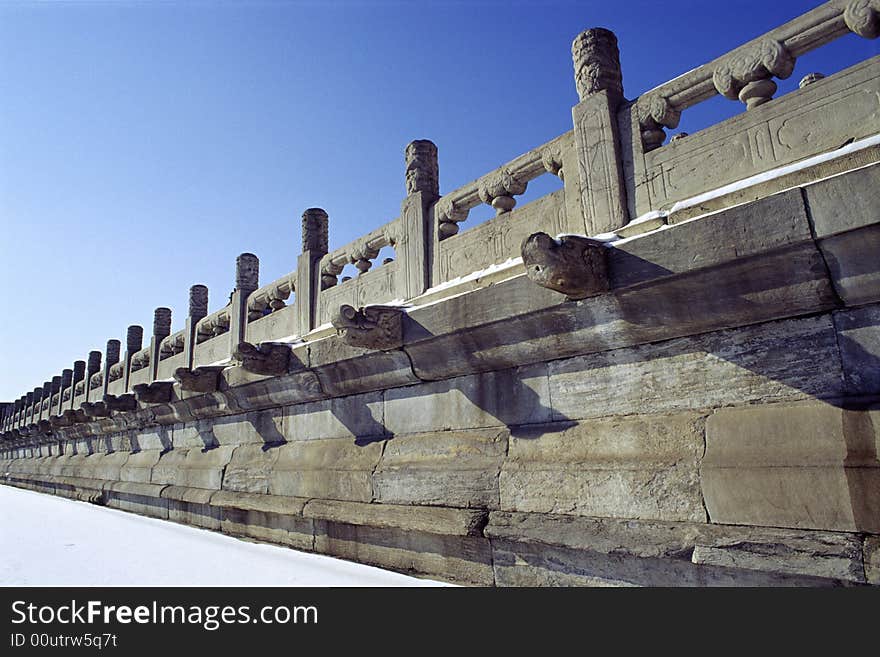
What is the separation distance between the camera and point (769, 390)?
3.42 metres

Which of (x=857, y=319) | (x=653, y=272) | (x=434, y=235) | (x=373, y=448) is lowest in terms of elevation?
(x=373, y=448)

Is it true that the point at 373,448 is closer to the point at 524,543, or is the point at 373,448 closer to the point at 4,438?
the point at 524,543

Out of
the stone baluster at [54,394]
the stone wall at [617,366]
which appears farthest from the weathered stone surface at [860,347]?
the stone baluster at [54,394]

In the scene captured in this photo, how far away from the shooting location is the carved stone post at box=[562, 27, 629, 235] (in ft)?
14.2

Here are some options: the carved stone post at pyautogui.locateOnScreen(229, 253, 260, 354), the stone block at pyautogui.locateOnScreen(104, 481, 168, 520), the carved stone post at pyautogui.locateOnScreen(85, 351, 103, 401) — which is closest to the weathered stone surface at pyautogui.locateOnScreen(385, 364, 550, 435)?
the carved stone post at pyautogui.locateOnScreen(229, 253, 260, 354)

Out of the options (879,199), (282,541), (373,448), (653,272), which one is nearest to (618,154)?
(653,272)

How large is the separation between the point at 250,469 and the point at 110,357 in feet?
39.3

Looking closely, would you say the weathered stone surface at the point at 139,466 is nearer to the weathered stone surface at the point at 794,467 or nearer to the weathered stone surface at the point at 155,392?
the weathered stone surface at the point at 155,392

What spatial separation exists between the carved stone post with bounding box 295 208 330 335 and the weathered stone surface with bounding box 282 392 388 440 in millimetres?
1110

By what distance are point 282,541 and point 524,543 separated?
11.5 ft

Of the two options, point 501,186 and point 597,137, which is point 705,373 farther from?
point 501,186

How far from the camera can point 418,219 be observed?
19.7 feet

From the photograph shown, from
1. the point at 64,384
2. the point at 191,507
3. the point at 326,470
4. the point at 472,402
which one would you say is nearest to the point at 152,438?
the point at 191,507
